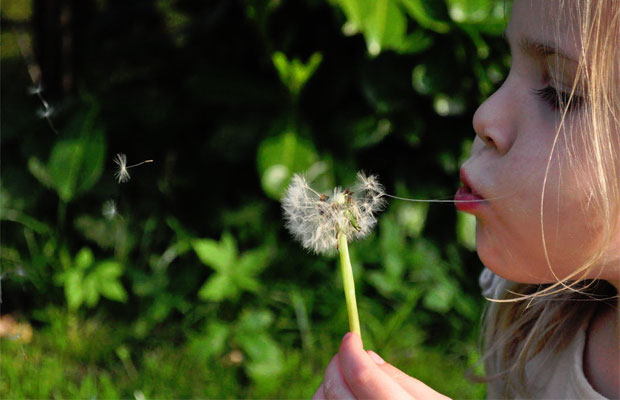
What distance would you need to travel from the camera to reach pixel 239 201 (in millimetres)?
2238

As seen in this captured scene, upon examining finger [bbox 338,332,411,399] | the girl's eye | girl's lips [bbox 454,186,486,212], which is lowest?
finger [bbox 338,332,411,399]

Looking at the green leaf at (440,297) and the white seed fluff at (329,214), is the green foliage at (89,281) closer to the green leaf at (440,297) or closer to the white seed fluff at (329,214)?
the green leaf at (440,297)

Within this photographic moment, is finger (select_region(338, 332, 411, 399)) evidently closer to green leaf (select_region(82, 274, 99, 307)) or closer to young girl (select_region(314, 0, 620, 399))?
young girl (select_region(314, 0, 620, 399))

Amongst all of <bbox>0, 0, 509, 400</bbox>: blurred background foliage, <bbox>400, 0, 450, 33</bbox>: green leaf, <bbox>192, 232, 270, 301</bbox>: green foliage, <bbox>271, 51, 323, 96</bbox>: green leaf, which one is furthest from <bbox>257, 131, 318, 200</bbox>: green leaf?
<bbox>400, 0, 450, 33</bbox>: green leaf

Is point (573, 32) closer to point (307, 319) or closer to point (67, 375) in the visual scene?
point (307, 319)

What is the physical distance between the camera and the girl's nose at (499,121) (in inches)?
37.7

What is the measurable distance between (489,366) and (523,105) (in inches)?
25.0

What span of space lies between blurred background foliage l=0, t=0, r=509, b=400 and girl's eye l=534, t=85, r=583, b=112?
92cm

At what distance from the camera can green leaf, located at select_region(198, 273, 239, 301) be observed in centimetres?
200

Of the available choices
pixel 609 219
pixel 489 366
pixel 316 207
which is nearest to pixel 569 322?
pixel 489 366

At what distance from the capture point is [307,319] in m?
2.09

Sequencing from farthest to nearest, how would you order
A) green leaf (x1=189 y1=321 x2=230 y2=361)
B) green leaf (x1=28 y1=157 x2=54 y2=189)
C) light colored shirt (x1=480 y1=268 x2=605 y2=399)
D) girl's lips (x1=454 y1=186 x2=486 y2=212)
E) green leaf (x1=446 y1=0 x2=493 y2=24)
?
1. green leaf (x1=28 y1=157 x2=54 y2=189)
2. green leaf (x1=189 y1=321 x2=230 y2=361)
3. green leaf (x1=446 y1=0 x2=493 y2=24)
4. light colored shirt (x1=480 y1=268 x2=605 y2=399)
5. girl's lips (x1=454 y1=186 x2=486 y2=212)

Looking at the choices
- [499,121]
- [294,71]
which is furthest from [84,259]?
[499,121]

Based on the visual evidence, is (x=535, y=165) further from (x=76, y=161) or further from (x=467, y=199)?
(x=76, y=161)
